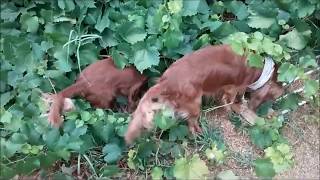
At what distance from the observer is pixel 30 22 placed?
157 inches

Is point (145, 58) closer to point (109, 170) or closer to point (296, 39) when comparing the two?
point (109, 170)

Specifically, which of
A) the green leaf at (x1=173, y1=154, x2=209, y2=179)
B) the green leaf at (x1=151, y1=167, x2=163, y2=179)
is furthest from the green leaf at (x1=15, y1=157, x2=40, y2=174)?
the green leaf at (x1=173, y1=154, x2=209, y2=179)

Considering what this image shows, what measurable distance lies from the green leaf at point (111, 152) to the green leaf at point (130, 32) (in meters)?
0.74

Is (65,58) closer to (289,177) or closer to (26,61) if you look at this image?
(26,61)

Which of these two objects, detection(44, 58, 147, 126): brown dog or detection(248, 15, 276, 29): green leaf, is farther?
detection(248, 15, 276, 29): green leaf

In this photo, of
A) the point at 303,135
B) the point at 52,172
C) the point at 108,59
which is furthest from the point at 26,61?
the point at 303,135

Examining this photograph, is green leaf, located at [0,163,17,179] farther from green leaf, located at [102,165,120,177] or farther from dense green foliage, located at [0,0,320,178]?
green leaf, located at [102,165,120,177]

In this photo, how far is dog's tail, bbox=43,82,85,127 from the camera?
140 inches

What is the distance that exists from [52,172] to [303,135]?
1.58 m

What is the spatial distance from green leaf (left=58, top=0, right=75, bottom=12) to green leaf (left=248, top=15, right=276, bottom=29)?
3.92ft

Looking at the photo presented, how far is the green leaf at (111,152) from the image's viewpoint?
3.57 meters

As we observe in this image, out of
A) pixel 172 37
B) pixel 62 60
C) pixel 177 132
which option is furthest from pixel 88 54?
pixel 177 132

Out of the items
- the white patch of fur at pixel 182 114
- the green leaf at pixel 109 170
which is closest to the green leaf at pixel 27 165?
the green leaf at pixel 109 170

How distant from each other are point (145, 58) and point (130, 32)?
0.23 meters
